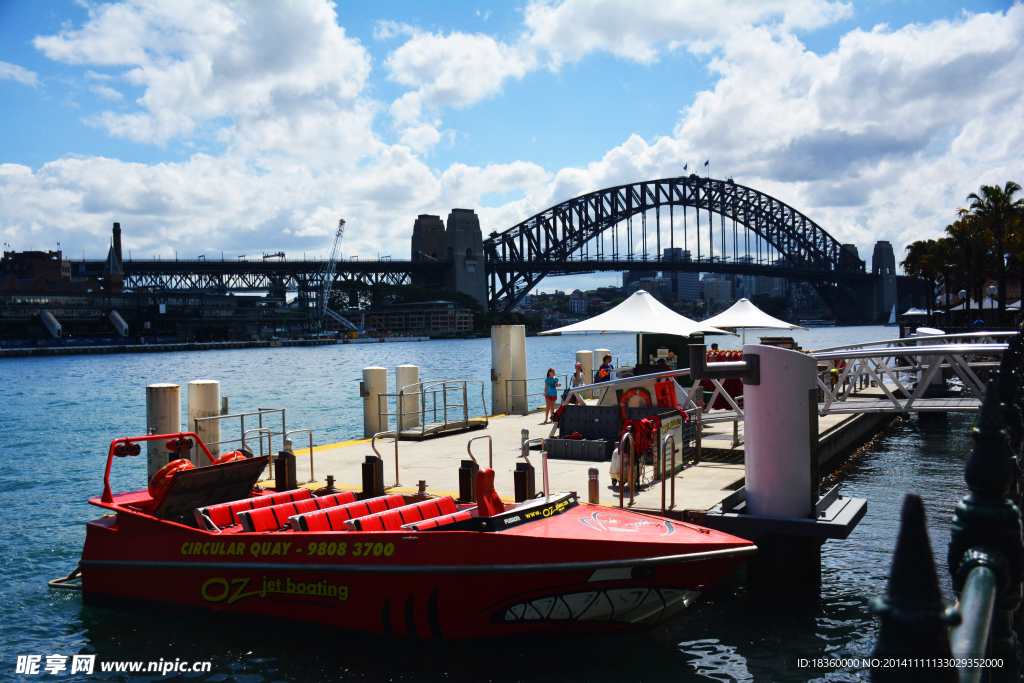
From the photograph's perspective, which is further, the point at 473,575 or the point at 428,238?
the point at 428,238

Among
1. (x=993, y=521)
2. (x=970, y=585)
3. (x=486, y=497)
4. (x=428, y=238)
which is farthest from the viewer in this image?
(x=428, y=238)

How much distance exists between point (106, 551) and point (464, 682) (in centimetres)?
532

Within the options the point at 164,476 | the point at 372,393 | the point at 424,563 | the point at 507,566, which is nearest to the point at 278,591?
the point at 424,563

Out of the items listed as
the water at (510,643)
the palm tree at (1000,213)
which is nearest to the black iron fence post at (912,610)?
the water at (510,643)

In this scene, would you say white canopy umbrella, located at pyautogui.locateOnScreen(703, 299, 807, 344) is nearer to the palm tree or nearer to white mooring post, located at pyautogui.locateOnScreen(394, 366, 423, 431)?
white mooring post, located at pyautogui.locateOnScreen(394, 366, 423, 431)

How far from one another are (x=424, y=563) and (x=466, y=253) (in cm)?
14730

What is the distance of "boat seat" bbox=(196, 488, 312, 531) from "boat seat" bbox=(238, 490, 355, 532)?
20 cm

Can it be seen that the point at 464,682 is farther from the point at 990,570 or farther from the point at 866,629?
the point at 990,570

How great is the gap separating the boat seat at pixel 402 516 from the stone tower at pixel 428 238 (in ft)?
543

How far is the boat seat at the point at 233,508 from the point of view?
9.22 metres

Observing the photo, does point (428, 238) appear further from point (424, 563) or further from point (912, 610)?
point (912, 610)

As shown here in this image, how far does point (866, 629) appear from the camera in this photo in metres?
8.71

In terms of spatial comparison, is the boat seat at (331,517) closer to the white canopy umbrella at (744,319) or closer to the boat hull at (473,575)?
the boat hull at (473,575)

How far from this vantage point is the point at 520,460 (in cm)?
1448
